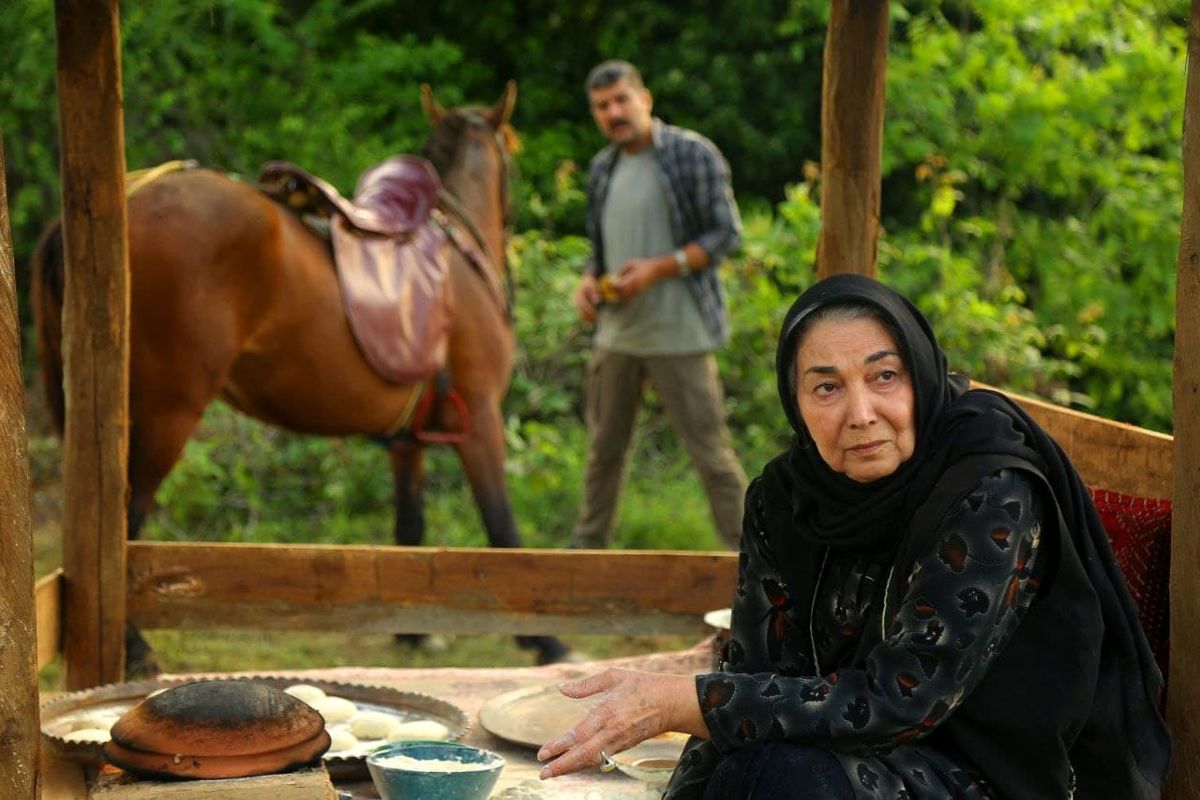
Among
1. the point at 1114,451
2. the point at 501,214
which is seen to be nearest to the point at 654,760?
the point at 1114,451

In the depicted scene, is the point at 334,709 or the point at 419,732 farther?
the point at 334,709

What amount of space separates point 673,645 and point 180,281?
8.78ft

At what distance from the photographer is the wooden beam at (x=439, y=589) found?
459cm

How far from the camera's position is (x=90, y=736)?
342cm

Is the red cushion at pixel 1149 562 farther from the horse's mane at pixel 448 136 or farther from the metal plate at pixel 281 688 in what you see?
the horse's mane at pixel 448 136

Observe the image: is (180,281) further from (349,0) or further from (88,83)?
(349,0)

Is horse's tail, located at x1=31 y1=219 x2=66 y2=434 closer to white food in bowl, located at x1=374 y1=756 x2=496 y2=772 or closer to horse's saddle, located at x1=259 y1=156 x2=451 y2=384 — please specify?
horse's saddle, located at x1=259 y1=156 x2=451 y2=384

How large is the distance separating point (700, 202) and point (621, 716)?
172 inches

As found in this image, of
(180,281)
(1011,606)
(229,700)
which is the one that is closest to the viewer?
(1011,606)

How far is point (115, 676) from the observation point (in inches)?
173

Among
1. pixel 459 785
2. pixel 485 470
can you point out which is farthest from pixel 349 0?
pixel 459 785

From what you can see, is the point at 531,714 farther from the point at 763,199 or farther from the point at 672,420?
the point at 763,199

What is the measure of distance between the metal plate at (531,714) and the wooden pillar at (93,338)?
1.13 metres

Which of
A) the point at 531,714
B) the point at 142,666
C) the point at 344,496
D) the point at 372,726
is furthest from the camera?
the point at 344,496
